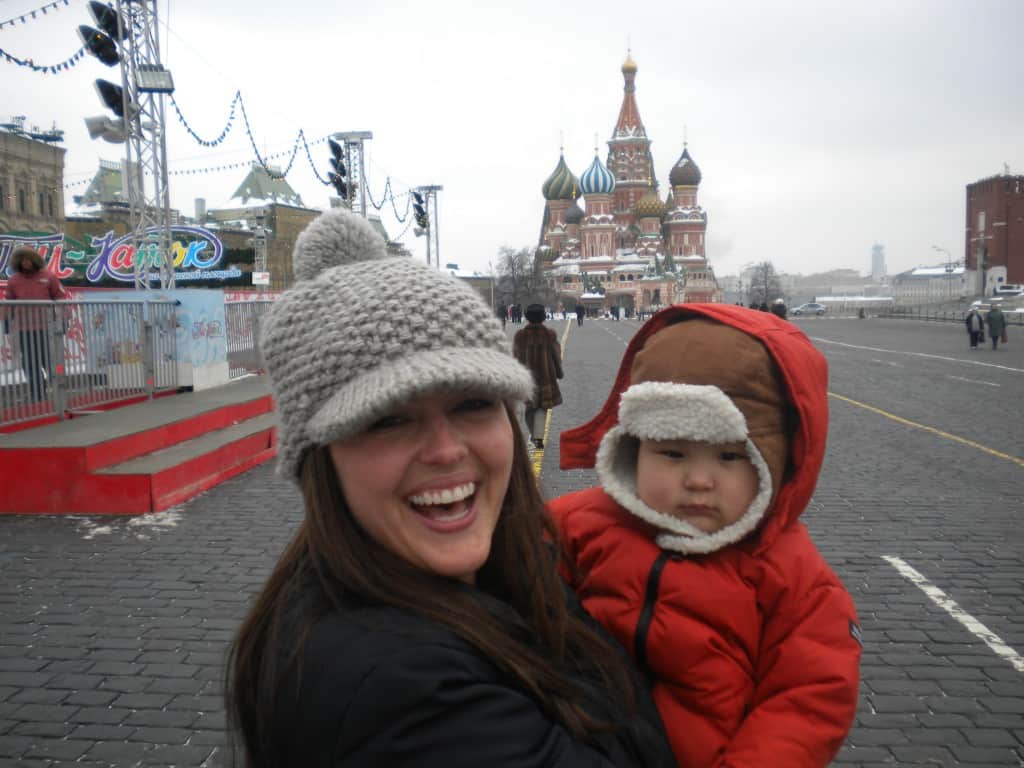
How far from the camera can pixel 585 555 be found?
2096 millimetres

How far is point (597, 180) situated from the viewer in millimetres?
100625

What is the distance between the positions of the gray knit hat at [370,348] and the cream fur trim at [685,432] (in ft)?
2.08

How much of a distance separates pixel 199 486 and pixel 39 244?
35270mm

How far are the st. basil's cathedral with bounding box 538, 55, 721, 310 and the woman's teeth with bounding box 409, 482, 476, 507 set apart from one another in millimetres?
95832

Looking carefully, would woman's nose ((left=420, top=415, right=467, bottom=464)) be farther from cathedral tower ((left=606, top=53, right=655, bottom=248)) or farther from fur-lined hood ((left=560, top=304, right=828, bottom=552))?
cathedral tower ((left=606, top=53, right=655, bottom=248))

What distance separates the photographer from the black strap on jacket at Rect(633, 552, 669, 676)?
1.85 m

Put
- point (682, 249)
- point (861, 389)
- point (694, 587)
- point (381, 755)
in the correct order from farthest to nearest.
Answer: point (682, 249), point (861, 389), point (694, 587), point (381, 755)

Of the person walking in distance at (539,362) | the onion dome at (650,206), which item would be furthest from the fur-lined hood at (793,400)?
the onion dome at (650,206)

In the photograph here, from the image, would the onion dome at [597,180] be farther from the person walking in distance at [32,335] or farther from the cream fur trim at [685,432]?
the cream fur trim at [685,432]

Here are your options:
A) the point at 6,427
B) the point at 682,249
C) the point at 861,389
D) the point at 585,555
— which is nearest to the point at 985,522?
the point at 585,555

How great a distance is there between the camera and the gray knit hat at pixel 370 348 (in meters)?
1.32

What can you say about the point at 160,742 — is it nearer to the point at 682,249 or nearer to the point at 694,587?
the point at 694,587

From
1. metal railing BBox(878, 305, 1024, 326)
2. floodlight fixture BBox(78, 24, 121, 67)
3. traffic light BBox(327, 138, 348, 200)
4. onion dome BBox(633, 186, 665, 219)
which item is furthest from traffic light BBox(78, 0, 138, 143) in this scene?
onion dome BBox(633, 186, 665, 219)

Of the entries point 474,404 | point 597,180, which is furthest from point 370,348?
point 597,180
